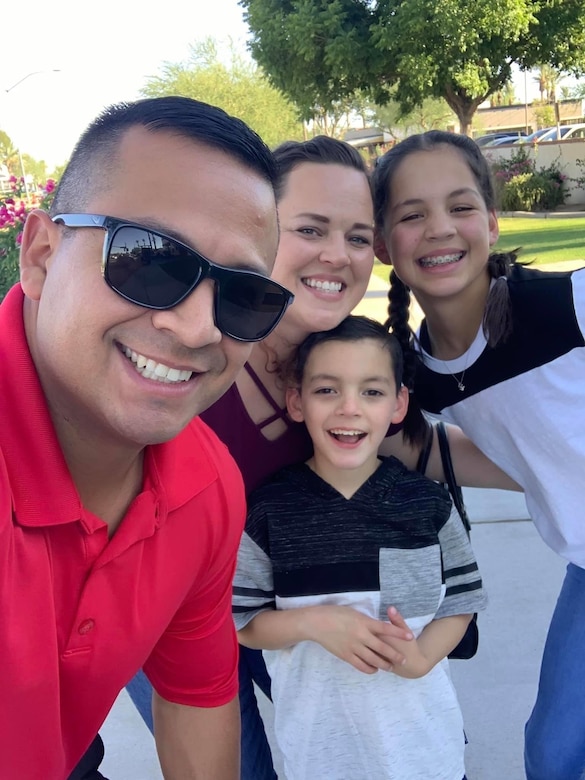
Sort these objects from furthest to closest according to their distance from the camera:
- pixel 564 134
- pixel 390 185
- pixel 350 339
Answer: pixel 564 134 < pixel 390 185 < pixel 350 339

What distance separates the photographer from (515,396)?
2.03m

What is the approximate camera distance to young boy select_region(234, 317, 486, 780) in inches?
71.4

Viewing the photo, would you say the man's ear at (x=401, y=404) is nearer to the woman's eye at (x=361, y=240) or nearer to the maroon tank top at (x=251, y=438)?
the maroon tank top at (x=251, y=438)

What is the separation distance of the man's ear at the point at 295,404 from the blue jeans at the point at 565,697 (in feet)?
3.13

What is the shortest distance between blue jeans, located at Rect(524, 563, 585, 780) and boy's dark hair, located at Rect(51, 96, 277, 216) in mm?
1551

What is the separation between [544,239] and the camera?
41.1 ft

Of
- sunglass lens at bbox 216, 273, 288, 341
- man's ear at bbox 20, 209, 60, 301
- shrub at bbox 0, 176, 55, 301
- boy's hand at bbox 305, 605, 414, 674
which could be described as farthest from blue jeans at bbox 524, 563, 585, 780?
shrub at bbox 0, 176, 55, 301

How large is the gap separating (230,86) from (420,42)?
20869mm

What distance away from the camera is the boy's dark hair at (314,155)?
2.09 m

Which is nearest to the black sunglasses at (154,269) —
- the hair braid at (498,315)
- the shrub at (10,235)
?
the hair braid at (498,315)

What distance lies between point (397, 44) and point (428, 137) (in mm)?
18685

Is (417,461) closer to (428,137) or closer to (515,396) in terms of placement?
(515,396)

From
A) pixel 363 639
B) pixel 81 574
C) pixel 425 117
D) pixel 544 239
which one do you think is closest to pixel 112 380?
pixel 81 574

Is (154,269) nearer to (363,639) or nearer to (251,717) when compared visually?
(363,639)
